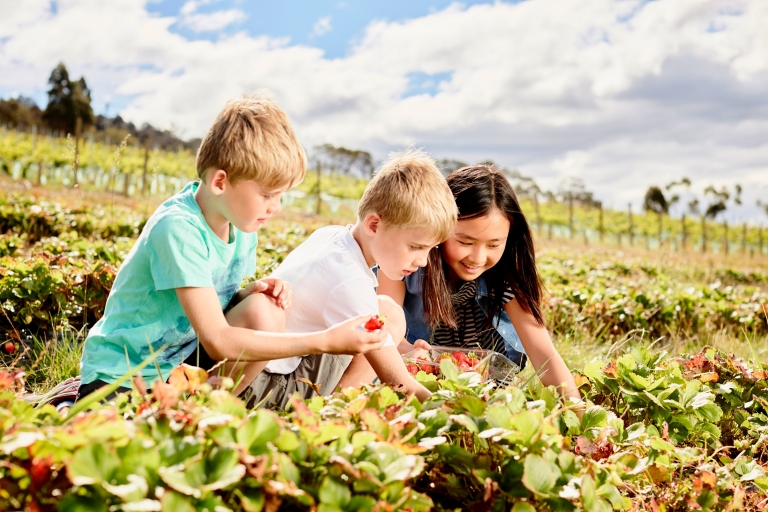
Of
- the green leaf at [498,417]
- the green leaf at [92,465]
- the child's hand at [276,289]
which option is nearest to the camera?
the green leaf at [92,465]

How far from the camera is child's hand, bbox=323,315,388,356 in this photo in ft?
6.04

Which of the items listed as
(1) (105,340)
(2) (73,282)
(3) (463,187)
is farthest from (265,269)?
(1) (105,340)

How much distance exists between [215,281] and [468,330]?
157cm

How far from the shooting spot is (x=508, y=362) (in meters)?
2.96

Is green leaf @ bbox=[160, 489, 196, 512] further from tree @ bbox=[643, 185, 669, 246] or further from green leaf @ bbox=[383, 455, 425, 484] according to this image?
tree @ bbox=[643, 185, 669, 246]

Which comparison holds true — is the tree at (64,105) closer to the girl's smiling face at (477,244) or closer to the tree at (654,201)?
Result: the tree at (654,201)

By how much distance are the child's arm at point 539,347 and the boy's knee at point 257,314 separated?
119 centimetres

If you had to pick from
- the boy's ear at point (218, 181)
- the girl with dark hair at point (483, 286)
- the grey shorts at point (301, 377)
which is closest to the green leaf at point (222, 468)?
the boy's ear at point (218, 181)

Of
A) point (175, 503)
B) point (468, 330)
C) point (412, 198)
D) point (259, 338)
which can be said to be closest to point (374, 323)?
point (259, 338)

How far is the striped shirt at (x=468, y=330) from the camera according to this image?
3238 mm

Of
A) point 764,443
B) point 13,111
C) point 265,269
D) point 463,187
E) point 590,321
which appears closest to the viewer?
point 764,443

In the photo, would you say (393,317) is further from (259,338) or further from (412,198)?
(259,338)

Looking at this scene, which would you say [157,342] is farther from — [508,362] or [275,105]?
[508,362]

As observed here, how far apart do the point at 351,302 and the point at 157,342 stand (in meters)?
0.68
